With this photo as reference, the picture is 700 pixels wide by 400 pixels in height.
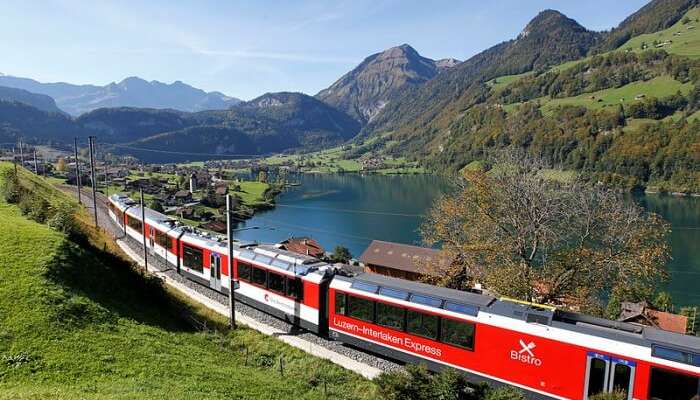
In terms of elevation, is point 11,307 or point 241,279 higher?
point 11,307

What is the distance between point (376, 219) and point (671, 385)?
7635 cm

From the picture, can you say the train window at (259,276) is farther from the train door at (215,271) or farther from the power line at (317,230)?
the power line at (317,230)

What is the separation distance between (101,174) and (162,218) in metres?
90.7

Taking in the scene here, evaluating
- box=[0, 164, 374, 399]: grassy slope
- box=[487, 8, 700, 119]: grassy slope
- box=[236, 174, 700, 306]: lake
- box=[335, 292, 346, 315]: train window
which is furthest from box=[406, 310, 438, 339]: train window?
box=[487, 8, 700, 119]: grassy slope

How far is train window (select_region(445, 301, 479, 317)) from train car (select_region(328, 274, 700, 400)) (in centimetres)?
3

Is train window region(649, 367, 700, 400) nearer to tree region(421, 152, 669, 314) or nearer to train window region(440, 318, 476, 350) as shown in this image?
train window region(440, 318, 476, 350)

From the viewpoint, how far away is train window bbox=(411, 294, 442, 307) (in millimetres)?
14952

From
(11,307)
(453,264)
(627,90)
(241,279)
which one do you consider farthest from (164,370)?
(627,90)

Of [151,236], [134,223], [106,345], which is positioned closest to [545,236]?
[106,345]

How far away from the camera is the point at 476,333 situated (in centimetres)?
1414

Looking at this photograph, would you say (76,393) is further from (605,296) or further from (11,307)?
(605,296)

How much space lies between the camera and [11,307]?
11922 mm

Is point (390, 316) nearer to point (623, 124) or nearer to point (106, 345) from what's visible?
point (106, 345)

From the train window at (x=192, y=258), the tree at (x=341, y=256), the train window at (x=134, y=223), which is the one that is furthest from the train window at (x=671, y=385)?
the tree at (x=341, y=256)
